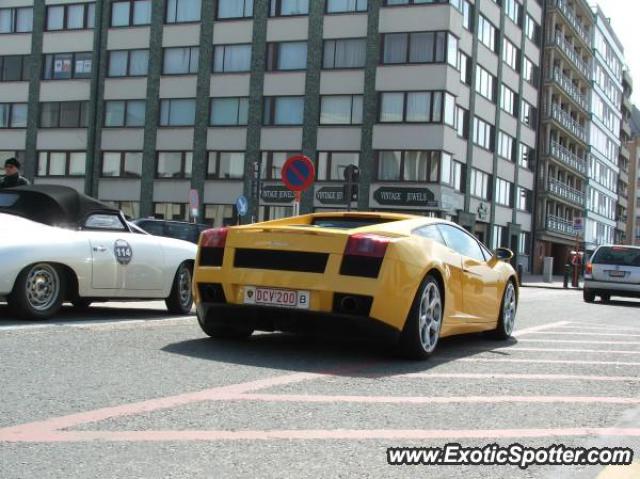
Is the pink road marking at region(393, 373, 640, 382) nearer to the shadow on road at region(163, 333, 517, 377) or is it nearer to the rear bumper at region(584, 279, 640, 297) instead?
the shadow on road at region(163, 333, 517, 377)

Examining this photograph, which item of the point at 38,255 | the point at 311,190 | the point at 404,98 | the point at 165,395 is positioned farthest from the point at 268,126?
the point at 165,395

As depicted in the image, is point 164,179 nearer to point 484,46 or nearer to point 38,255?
point 484,46

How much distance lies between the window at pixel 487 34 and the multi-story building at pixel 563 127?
1061 centimetres

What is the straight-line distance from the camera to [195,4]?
45.7m

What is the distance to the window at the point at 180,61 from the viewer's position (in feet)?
149

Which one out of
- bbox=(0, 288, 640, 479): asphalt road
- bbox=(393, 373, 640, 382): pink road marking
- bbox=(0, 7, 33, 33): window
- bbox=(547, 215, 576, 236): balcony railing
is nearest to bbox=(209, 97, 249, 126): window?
bbox=(0, 7, 33, 33): window

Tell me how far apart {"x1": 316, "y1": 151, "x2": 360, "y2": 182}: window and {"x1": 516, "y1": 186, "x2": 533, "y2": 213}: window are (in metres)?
15.7

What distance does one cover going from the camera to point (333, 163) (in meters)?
41.6

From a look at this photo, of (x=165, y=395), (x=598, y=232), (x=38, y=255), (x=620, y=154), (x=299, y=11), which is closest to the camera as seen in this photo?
(x=165, y=395)

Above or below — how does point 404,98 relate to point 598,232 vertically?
above

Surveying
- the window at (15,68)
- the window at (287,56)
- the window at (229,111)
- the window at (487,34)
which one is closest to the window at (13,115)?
the window at (15,68)

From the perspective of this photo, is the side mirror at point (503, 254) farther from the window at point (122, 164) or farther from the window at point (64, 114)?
the window at point (64, 114)

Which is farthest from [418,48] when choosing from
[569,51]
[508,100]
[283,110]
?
[569,51]

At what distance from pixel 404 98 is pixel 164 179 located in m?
14.4
